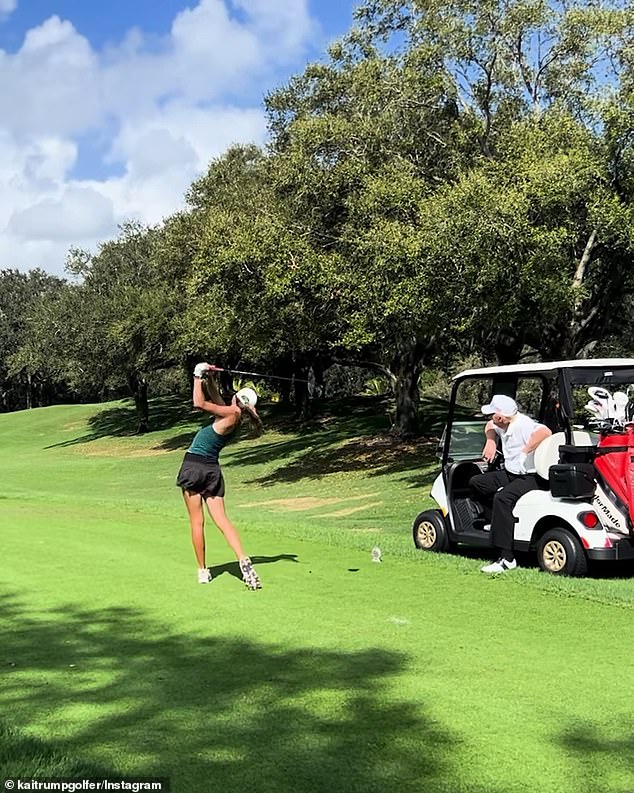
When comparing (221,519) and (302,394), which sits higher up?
(302,394)

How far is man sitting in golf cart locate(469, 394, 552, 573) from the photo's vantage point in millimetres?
8250

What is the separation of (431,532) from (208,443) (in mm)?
3057

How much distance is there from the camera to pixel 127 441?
42344 mm

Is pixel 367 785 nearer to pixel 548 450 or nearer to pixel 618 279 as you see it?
pixel 548 450

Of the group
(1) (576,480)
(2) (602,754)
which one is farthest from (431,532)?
(2) (602,754)

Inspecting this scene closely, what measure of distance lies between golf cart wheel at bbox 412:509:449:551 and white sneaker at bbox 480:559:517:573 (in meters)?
1.11

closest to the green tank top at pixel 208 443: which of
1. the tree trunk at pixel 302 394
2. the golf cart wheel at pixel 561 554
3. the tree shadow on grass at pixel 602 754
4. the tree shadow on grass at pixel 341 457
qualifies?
the golf cart wheel at pixel 561 554

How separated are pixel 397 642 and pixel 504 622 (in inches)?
40.9

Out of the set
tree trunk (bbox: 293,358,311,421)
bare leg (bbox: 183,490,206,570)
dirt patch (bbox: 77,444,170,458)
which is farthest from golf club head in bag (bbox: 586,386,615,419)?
tree trunk (bbox: 293,358,311,421)

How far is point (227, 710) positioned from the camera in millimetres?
4051

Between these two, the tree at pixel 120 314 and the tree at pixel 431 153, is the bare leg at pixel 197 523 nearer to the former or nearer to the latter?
the tree at pixel 431 153

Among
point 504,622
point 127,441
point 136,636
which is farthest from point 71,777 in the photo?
point 127,441

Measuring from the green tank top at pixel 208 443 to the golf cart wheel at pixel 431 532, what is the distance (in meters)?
2.88

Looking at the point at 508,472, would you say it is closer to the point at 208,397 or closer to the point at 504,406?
the point at 504,406
